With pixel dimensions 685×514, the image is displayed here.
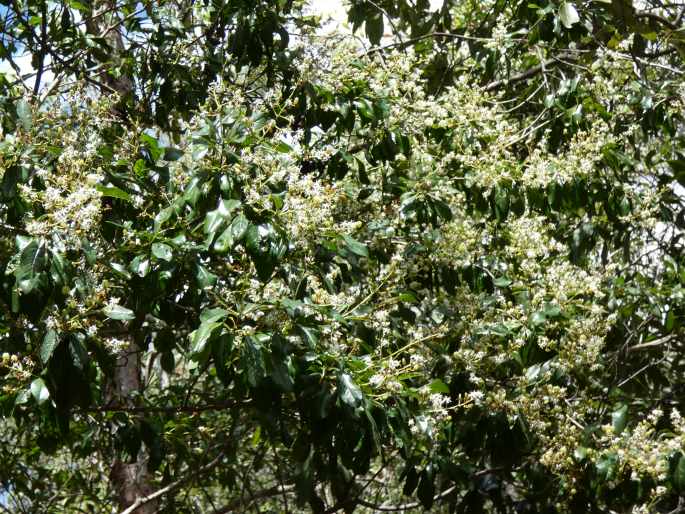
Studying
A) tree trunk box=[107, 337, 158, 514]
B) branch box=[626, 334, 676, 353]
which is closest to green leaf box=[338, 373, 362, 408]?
tree trunk box=[107, 337, 158, 514]

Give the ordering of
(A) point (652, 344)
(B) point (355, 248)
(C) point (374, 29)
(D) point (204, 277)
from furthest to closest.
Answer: (C) point (374, 29)
(A) point (652, 344)
(B) point (355, 248)
(D) point (204, 277)

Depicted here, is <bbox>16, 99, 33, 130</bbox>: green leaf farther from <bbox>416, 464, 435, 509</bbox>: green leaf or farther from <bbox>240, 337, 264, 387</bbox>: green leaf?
<bbox>416, 464, 435, 509</bbox>: green leaf

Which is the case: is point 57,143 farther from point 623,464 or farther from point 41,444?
point 623,464

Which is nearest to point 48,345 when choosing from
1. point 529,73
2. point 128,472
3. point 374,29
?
point 128,472

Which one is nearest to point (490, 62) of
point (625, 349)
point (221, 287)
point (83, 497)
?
point (625, 349)

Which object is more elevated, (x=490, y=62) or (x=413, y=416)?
(x=490, y=62)

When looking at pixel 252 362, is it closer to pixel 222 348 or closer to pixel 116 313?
pixel 222 348

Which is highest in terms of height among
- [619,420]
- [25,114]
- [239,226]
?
[25,114]

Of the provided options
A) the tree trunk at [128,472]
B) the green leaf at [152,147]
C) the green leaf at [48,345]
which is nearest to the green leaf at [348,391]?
the green leaf at [48,345]

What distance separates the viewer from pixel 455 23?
5852mm

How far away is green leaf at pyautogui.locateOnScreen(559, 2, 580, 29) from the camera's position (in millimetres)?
3664

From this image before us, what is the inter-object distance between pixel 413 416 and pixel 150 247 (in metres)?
0.94

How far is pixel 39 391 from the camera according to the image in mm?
2355

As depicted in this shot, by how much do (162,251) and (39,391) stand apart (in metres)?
0.50
